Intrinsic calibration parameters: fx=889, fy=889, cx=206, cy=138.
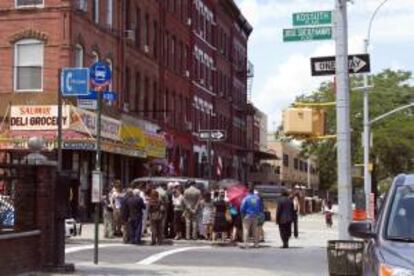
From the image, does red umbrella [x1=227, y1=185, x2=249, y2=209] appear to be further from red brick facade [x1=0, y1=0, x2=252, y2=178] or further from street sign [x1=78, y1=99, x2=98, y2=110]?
red brick facade [x1=0, y1=0, x2=252, y2=178]

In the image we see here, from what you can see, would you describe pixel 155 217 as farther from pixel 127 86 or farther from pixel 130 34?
pixel 130 34

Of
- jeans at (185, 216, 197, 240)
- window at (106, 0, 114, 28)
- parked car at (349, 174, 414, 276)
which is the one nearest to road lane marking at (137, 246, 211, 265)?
jeans at (185, 216, 197, 240)

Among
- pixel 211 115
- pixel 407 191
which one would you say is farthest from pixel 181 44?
pixel 407 191

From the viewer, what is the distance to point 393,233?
8289 millimetres

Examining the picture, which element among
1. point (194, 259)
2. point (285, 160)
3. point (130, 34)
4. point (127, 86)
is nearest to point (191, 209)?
point (194, 259)

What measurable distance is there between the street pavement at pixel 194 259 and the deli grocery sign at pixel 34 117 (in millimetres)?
6063

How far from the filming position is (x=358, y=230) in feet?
28.6

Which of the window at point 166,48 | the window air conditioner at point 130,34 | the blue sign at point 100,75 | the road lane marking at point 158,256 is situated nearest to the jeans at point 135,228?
the road lane marking at point 158,256

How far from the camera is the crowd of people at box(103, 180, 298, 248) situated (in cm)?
2461

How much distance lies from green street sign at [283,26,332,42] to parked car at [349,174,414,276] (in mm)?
4633

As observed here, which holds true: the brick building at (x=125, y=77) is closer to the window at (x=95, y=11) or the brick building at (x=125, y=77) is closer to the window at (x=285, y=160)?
the window at (x=95, y=11)

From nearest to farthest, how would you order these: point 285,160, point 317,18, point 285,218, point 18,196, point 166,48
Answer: point 317,18
point 18,196
point 285,218
point 166,48
point 285,160

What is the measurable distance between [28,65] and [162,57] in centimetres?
1444

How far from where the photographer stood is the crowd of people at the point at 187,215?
969 inches
